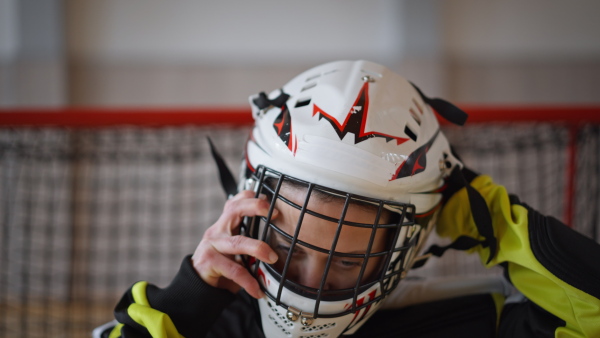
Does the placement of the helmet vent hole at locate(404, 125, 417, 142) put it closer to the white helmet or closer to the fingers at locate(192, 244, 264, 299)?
the white helmet

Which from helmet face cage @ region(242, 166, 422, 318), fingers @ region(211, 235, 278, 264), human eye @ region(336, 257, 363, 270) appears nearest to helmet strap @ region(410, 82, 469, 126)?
helmet face cage @ region(242, 166, 422, 318)

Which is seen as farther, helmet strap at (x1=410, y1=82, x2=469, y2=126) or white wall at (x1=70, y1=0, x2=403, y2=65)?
white wall at (x1=70, y1=0, x2=403, y2=65)

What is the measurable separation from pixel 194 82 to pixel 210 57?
0.23 meters

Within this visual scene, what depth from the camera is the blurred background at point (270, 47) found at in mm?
3254

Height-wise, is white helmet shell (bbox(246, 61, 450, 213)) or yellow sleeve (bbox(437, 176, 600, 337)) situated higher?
white helmet shell (bbox(246, 61, 450, 213))

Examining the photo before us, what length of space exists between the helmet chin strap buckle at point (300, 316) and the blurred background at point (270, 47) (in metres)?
2.71

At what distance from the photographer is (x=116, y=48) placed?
337 centimetres

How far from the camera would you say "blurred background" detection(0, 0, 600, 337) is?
3.12m

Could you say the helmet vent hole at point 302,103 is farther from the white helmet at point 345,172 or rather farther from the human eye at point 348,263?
the human eye at point 348,263

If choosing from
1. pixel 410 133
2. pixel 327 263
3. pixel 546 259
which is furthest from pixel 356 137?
pixel 546 259

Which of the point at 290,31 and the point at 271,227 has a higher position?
the point at 290,31

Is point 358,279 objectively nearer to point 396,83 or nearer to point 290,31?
point 396,83

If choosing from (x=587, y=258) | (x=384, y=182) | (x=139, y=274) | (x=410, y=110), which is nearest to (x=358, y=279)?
(x=384, y=182)

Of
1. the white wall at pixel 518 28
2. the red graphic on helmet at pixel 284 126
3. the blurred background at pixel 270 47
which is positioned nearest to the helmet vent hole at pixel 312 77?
the red graphic on helmet at pixel 284 126
